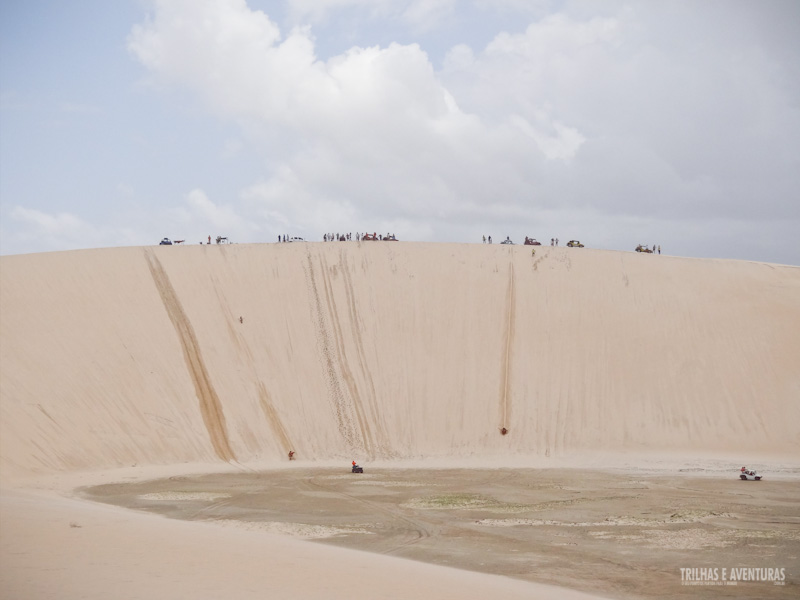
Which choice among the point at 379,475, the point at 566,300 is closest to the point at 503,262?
the point at 566,300

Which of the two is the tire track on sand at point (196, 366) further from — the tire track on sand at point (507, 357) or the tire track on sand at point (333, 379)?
the tire track on sand at point (507, 357)

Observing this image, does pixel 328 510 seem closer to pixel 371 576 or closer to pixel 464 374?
pixel 371 576

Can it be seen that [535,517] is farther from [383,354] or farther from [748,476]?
[383,354]

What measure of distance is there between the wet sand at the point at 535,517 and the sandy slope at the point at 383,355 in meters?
3.78

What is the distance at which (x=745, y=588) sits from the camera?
41.4ft

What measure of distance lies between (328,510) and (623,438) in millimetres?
15256

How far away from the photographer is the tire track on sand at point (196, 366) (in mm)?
28797

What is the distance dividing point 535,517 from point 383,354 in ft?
54.2

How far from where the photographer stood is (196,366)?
104 feet

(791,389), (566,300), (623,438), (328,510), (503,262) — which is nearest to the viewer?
(328,510)

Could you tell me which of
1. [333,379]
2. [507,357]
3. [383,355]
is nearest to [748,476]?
[507,357]

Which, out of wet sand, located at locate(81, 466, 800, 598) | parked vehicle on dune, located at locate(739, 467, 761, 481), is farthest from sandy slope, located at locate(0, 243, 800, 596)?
parked vehicle on dune, located at locate(739, 467, 761, 481)

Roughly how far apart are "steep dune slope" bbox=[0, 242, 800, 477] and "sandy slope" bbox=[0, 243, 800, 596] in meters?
0.08

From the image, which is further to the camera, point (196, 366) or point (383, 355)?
point (383, 355)
